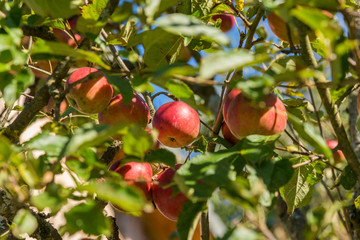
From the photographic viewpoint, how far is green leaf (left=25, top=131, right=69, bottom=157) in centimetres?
56

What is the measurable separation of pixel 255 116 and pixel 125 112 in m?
0.28

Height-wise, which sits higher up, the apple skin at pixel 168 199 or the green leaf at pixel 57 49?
the green leaf at pixel 57 49

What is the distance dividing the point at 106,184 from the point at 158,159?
21 centimetres

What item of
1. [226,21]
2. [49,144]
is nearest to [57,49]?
[49,144]

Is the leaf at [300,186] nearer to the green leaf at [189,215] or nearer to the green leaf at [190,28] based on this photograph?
the green leaf at [189,215]

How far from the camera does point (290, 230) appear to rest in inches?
58.3

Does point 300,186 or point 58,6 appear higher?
point 58,6

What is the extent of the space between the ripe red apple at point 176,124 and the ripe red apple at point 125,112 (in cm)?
3

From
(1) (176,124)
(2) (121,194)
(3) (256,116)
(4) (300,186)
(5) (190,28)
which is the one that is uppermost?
(5) (190,28)

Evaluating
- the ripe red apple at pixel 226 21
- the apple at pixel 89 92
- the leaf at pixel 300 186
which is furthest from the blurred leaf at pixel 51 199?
the ripe red apple at pixel 226 21

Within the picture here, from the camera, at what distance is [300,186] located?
0.98 m

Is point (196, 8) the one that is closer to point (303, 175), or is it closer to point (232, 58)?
point (303, 175)

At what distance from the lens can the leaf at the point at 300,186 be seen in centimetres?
96

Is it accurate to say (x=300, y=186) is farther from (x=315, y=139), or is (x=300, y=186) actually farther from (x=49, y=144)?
(x=49, y=144)
